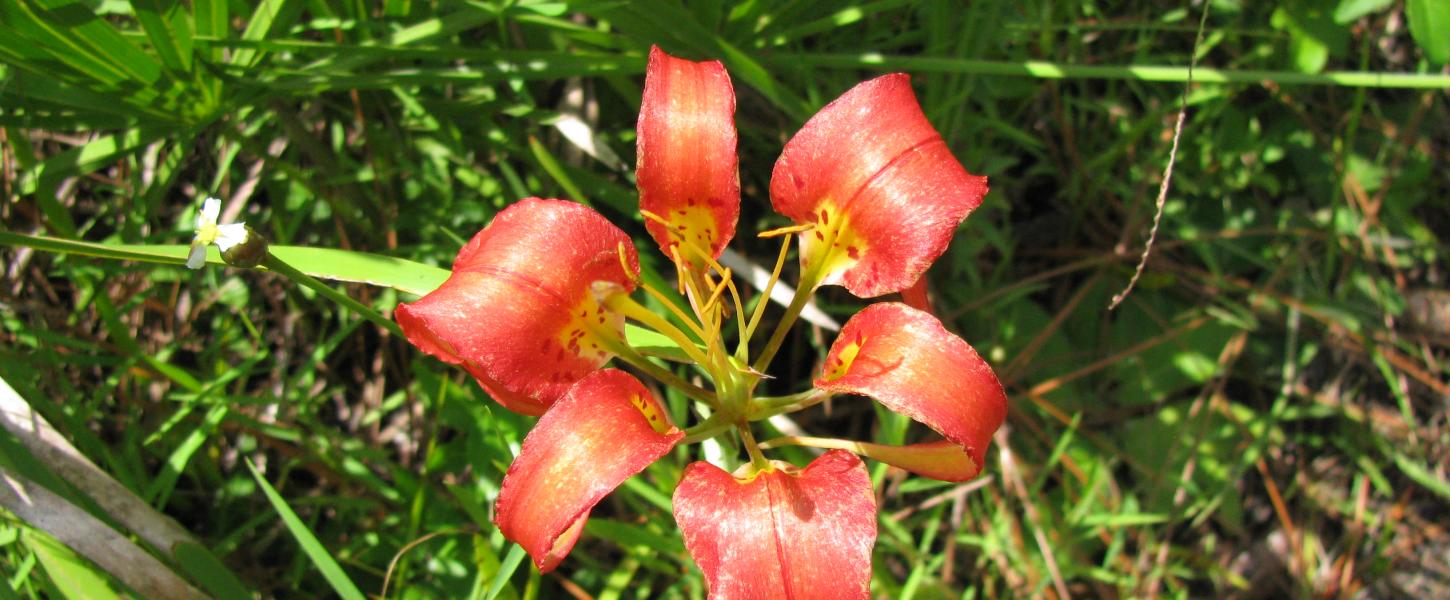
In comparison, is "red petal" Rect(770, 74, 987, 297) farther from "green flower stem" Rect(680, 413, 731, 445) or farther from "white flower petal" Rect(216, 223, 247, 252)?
"white flower petal" Rect(216, 223, 247, 252)

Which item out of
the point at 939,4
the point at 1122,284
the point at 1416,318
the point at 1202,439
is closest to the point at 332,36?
the point at 939,4

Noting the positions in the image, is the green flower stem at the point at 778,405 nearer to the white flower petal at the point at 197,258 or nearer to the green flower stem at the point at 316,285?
the green flower stem at the point at 316,285

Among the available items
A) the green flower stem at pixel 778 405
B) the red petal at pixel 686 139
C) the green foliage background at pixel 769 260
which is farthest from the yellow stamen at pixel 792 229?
the green foliage background at pixel 769 260

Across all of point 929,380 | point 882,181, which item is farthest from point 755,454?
point 882,181

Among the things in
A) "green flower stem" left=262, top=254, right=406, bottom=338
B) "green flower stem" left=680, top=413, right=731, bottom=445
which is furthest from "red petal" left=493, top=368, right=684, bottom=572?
"green flower stem" left=262, top=254, right=406, bottom=338

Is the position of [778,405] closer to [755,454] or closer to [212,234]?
[755,454]

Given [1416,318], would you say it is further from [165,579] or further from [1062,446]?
[165,579]
